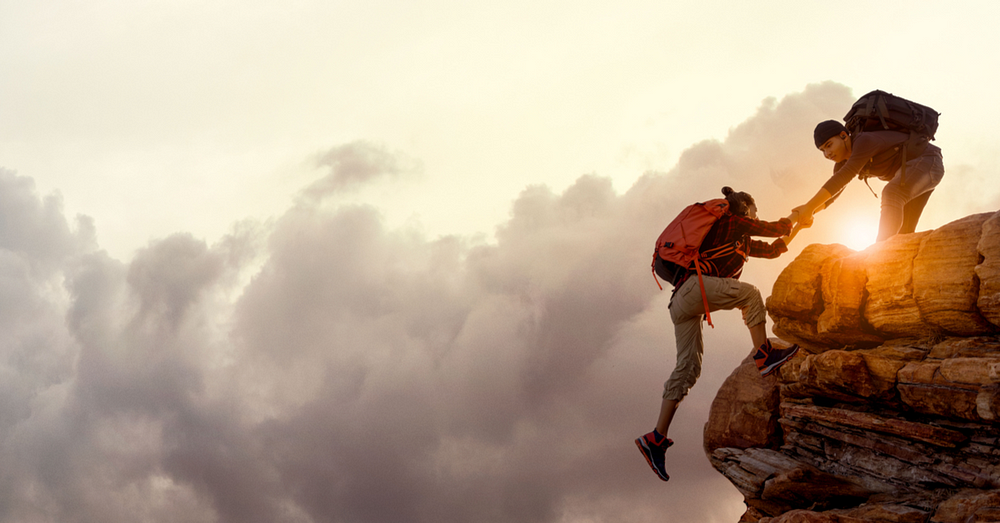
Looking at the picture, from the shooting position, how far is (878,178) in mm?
17703

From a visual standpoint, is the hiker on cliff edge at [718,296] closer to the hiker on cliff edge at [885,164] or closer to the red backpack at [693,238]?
the red backpack at [693,238]

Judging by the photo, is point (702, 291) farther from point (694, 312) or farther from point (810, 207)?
point (810, 207)

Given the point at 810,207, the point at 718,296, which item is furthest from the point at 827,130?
the point at 718,296

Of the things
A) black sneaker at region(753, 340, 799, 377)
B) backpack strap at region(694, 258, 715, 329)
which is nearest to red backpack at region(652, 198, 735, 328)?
backpack strap at region(694, 258, 715, 329)

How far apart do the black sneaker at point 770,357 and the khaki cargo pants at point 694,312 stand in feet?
2.08

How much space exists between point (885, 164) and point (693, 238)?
6.25 m

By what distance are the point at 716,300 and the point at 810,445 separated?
594 cm

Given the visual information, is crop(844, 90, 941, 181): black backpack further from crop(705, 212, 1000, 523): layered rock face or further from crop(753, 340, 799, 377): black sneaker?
crop(753, 340, 799, 377): black sneaker

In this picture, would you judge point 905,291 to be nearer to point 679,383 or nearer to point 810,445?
point 810,445

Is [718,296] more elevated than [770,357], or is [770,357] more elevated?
[718,296]

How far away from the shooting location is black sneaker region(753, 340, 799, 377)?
48.9ft

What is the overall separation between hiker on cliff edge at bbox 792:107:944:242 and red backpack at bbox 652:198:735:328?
10.0 feet

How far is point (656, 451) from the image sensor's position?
1548cm

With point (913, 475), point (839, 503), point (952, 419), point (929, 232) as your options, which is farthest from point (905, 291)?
point (839, 503)
